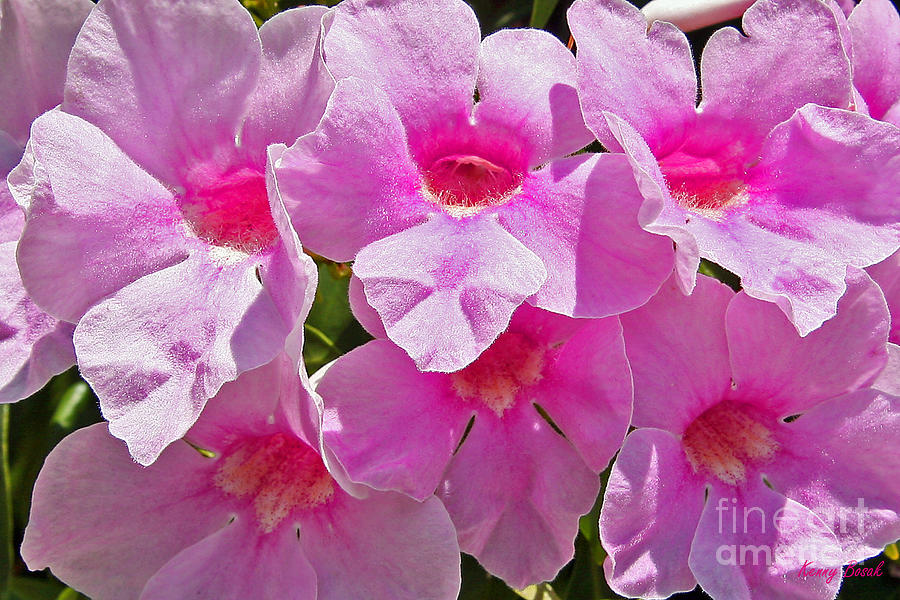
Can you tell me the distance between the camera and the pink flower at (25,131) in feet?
3.55

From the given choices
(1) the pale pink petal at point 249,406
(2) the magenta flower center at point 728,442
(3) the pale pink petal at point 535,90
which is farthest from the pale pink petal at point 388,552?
(3) the pale pink petal at point 535,90

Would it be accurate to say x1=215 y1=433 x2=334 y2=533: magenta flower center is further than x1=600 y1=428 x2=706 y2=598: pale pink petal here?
Yes

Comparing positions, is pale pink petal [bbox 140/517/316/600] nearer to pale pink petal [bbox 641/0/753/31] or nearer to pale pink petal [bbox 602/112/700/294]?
pale pink petal [bbox 602/112/700/294]

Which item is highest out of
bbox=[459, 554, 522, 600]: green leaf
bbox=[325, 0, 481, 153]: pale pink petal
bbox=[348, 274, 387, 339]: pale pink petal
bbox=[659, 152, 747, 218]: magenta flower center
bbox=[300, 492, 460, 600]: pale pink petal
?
bbox=[325, 0, 481, 153]: pale pink petal

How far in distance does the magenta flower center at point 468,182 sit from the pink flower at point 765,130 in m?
0.17

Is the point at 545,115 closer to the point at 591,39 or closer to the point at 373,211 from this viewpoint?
the point at 591,39

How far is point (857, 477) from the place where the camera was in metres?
1.05

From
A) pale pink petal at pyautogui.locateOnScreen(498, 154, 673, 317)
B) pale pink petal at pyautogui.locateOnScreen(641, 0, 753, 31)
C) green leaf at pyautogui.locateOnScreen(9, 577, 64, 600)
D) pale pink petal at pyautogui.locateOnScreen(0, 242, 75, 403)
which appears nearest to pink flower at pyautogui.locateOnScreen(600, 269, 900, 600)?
pale pink petal at pyautogui.locateOnScreen(498, 154, 673, 317)

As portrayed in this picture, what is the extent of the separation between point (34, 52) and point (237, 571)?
79 cm

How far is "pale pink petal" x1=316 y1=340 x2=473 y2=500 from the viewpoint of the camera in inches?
36.9

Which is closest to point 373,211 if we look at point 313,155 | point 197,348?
point 313,155

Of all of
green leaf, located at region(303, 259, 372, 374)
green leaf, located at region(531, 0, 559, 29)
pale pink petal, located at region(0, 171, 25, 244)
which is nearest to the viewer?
pale pink petal, located at region(0, 171, 25, 244)

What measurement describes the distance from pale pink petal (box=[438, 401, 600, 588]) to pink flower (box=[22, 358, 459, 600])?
0.04 m

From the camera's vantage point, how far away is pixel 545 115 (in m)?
1.00
